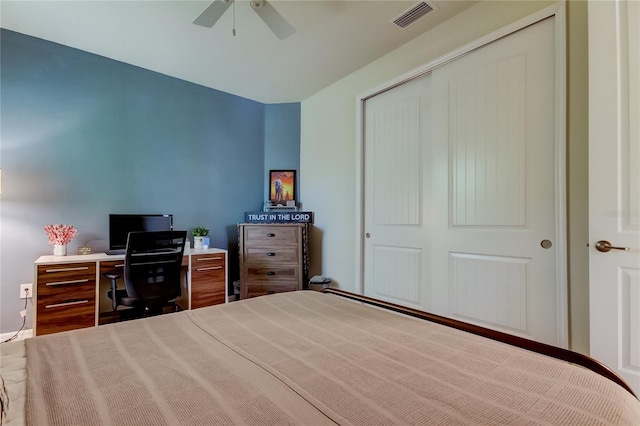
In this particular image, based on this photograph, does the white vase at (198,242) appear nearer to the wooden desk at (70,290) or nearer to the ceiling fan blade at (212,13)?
the wooden desk at (70,290)

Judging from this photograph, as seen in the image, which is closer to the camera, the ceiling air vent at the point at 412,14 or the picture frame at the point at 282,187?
A: the ceiling air vent at the point at 412,14

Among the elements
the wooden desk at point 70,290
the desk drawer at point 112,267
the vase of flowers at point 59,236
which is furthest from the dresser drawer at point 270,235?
the vase of flowers at point 59,236

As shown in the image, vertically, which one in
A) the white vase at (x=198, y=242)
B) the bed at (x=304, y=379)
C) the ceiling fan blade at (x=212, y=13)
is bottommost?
the bed at (x=304, y=379)

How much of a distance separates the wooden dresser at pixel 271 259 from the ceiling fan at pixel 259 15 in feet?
6.64

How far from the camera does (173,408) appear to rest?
663mm

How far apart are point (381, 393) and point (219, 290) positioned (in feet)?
8.90

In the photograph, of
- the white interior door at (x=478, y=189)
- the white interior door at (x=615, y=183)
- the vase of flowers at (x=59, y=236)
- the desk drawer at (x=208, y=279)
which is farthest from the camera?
the desk drawer at (x=208, y=279)

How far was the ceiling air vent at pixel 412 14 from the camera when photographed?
2.22 meters

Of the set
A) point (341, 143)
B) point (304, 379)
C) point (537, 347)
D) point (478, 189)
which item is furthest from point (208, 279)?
point (537, 347)

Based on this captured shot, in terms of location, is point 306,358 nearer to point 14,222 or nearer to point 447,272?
point 447,272

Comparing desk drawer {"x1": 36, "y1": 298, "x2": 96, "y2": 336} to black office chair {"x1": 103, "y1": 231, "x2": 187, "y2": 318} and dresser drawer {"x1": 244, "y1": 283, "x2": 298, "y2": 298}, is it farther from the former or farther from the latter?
dresser drawer {"x1": 244, "y1": 283, "x2": 298, "y2": 298}

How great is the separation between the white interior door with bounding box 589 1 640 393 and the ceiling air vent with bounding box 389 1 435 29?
102cm

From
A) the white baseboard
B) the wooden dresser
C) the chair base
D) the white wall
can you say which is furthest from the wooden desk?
the white wall

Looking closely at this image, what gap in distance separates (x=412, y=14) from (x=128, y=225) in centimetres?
316
